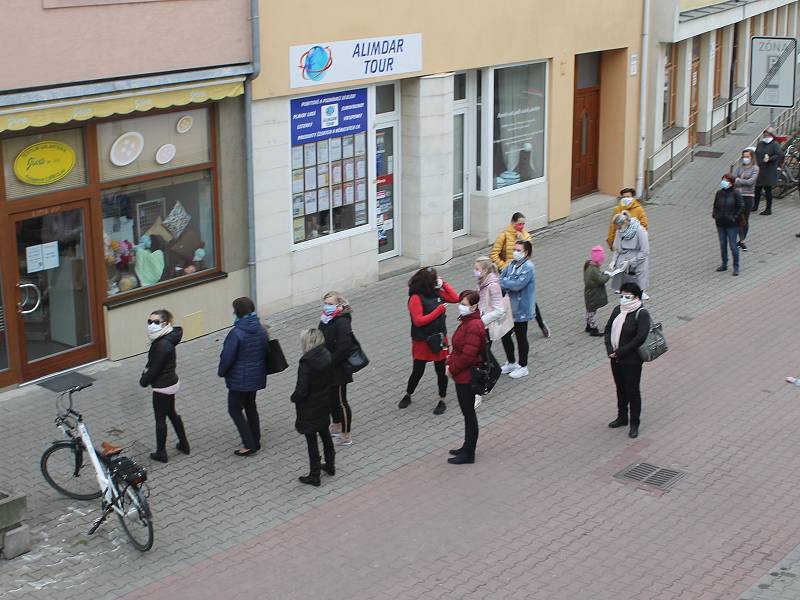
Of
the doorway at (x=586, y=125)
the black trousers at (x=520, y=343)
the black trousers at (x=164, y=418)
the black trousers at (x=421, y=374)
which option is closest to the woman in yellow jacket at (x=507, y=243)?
the black trousers at (x=520, y=343)

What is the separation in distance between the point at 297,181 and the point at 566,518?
23.0ft

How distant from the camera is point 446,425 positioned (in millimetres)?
12484

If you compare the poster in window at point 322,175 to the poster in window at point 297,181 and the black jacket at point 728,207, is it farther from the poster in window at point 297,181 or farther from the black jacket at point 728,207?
the black jacket at point 728,207

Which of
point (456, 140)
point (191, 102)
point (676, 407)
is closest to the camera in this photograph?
point (676, 407)

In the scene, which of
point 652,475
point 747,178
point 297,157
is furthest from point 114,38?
point 747,178

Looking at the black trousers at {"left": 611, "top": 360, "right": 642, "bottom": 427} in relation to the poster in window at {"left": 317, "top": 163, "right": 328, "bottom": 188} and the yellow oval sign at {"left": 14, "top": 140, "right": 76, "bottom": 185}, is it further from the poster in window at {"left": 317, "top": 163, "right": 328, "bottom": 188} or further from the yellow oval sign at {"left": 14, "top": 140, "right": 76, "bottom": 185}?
the yellow oval sign at {"left": 14, "top": 140, "right": 76, "bottom": 185}

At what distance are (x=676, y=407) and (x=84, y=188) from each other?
262 inches

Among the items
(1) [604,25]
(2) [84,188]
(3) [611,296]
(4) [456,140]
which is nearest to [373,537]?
(2) [84,188]

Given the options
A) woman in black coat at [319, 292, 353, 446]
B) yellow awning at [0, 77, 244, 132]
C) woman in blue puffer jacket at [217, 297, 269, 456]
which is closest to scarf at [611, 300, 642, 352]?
woman in black coat at [319, 292, 353, 446]

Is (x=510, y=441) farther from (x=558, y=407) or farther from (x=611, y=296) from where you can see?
(x=611, y=296)

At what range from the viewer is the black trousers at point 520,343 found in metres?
13.6

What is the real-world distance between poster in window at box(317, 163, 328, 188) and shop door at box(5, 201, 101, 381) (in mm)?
3696

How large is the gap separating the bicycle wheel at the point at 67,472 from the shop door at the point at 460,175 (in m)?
9.61

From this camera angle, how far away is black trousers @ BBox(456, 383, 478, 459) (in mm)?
11141
